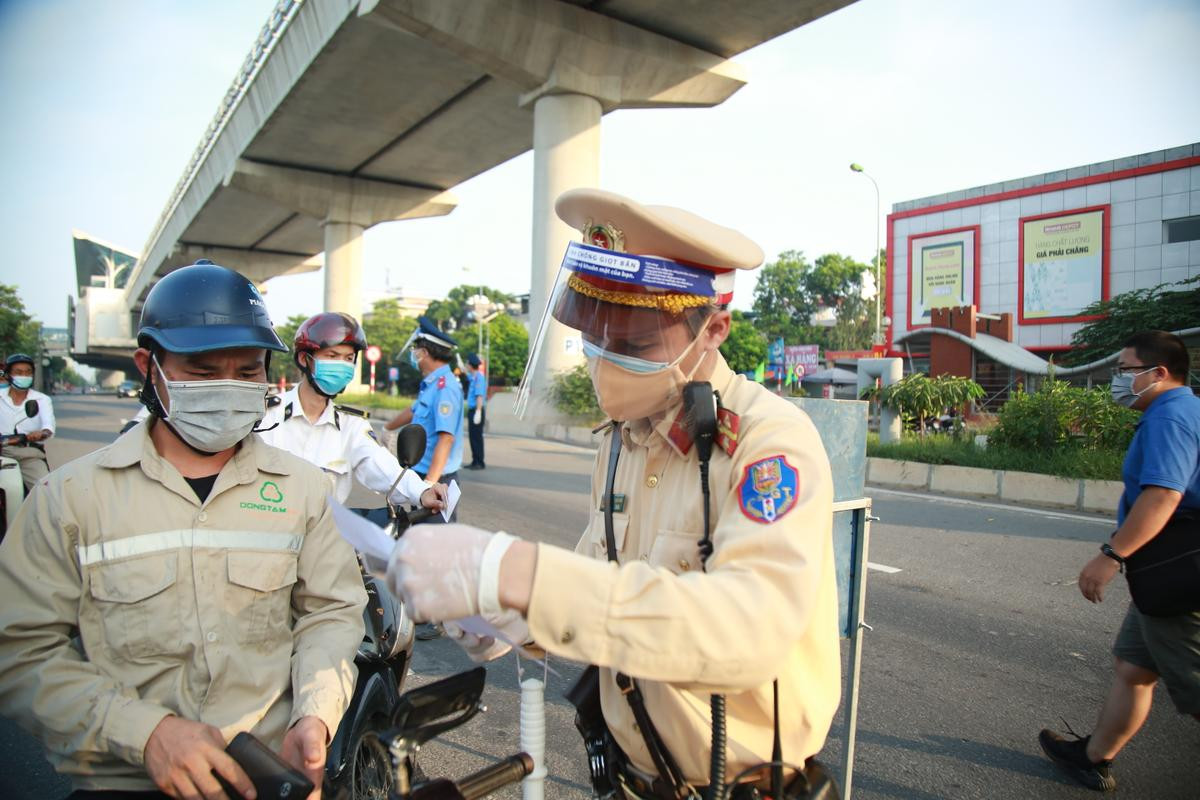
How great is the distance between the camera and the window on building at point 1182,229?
101ft

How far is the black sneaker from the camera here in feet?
10.3

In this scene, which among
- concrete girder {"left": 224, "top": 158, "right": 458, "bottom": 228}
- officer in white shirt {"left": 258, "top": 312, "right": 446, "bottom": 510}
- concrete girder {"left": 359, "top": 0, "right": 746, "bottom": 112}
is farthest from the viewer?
concrete girder {"left": 224, "top": 158, "right": 458, "bottom": 228}

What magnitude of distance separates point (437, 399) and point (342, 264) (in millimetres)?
29316

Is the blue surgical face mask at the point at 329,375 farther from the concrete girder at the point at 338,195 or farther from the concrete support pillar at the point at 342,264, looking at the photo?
the concrete support pillar at the point at 342,264

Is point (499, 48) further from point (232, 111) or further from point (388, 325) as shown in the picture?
point (388, 325)

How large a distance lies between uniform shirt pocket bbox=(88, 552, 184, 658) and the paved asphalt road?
1.79 m

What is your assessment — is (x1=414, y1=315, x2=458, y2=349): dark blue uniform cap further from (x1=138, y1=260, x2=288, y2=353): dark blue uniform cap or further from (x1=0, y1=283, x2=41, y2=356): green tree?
(x1=0, y1=283, x2=41, y2=356): green tree

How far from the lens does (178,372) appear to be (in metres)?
1.93

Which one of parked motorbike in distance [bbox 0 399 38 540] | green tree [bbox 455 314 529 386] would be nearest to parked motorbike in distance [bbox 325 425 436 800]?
parked motorbike in distance [bbox 0 399 38 540]

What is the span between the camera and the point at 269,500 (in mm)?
1972

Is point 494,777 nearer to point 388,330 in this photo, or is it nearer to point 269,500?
point 269,500

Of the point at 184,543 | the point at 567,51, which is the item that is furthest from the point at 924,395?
the point at 184,543

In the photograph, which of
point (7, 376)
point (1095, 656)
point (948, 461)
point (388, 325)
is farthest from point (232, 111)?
point (388, 325)

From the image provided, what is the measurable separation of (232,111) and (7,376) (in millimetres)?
22274
